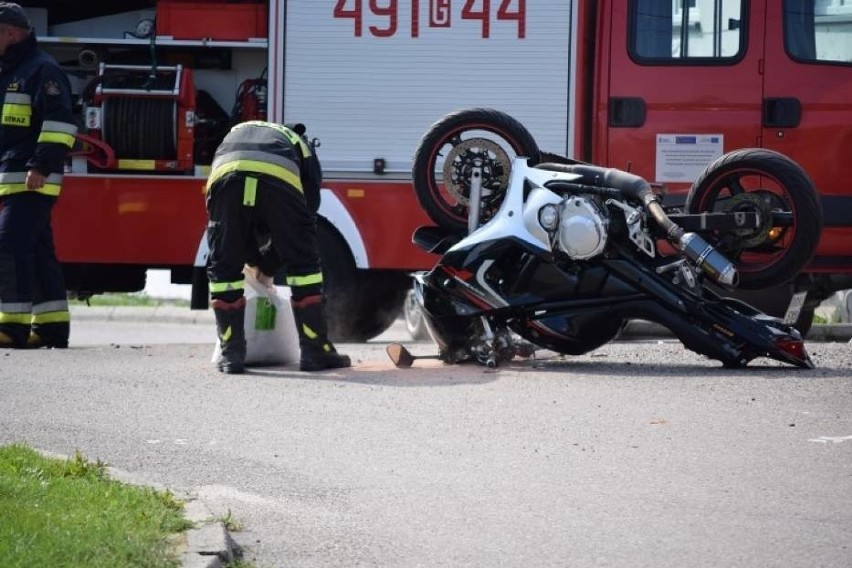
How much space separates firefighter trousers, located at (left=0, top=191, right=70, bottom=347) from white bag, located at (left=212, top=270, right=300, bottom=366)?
61.9 inches

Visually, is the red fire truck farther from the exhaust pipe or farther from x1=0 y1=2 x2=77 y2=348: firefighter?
the exhaust pipe

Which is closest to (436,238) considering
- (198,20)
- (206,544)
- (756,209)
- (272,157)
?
(272,157)

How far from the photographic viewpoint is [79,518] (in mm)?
5273

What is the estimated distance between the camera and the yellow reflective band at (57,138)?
10859mm

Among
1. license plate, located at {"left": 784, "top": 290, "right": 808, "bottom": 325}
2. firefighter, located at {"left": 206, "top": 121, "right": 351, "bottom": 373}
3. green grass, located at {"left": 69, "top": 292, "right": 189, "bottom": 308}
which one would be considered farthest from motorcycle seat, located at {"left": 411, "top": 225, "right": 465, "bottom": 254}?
green grass, located at {"left": 69, "top": 292, "right": 189, "bottom": 308}

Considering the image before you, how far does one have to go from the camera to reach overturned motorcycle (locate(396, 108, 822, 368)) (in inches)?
370

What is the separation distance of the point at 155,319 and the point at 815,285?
315 inches

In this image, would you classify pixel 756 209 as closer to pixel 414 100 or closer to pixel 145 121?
pixel 414 100

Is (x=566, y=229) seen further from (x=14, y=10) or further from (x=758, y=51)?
(x=14, y=10)

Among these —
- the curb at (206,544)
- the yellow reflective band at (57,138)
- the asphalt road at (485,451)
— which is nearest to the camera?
the curb at (206,544)

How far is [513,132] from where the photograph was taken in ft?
33.4

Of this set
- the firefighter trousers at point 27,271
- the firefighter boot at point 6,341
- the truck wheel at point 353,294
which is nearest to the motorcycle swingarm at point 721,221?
the truck wheel at point 353,294

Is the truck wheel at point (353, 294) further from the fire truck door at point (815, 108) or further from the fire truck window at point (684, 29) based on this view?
the fire truck door at point (815, 108)

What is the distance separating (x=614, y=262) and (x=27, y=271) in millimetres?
3800
